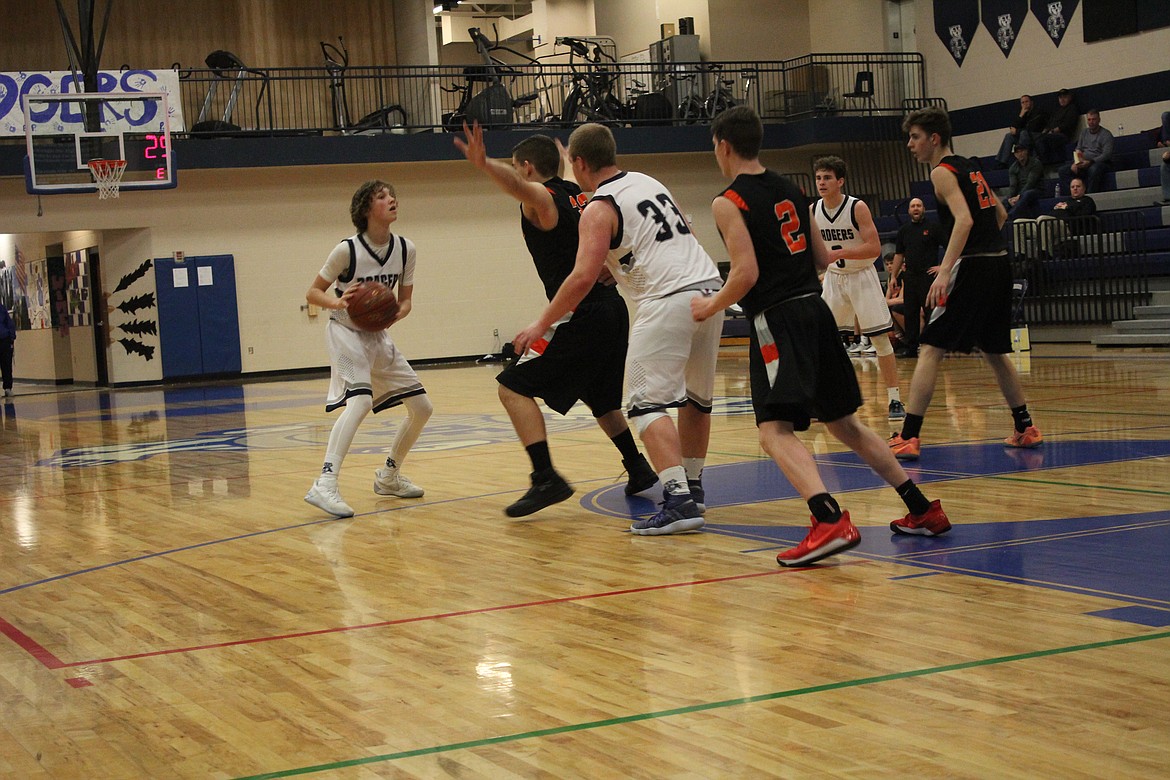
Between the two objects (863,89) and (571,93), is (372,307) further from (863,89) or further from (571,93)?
(863,89)

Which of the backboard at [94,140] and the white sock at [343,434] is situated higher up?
the backboard at [94,140]

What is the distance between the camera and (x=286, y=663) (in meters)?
4.15

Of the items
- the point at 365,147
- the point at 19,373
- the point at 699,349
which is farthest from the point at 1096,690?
the point at 19,373

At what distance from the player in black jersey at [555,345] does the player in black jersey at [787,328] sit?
127cm

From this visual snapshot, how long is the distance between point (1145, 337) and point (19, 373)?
25.6 m

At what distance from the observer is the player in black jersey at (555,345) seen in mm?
6660

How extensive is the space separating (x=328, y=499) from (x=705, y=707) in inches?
162

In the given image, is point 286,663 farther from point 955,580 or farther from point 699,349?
point 699,349

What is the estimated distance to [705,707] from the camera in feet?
11.3

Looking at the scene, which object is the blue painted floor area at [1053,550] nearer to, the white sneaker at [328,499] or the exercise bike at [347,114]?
the white sneaker at [328,499]

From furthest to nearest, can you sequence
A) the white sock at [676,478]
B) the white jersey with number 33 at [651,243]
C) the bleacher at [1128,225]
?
the bleacher at [1128,225], the white jersey with number 33 at [651,243], the white sock at [676,478]

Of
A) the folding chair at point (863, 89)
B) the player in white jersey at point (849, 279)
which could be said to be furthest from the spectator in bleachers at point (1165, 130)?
the player in white jersey at point (849, 279)

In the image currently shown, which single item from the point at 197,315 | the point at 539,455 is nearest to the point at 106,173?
the point at 197,315

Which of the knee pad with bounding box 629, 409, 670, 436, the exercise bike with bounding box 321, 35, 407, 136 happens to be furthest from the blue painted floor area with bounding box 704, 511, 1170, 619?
the exercise bike with bounding box 321, 35, 407, 136
